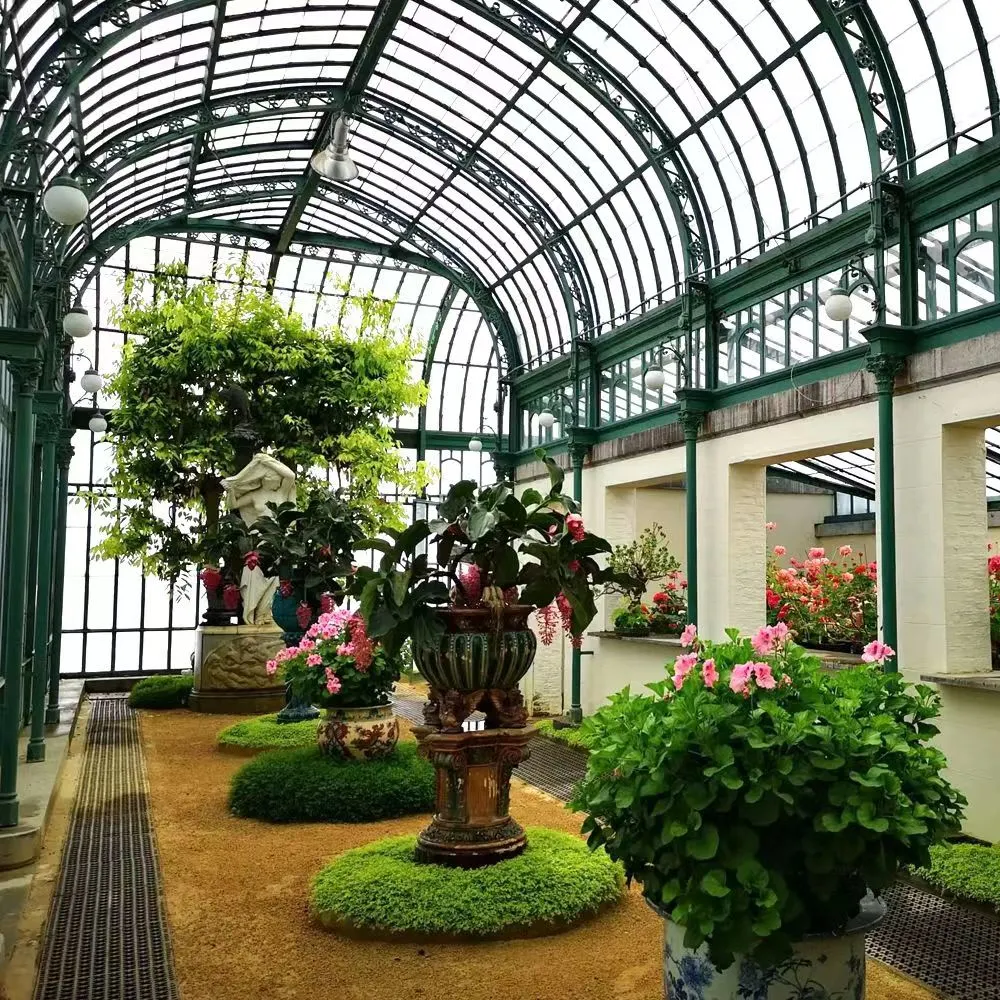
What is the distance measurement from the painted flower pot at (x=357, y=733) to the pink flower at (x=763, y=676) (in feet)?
17.8

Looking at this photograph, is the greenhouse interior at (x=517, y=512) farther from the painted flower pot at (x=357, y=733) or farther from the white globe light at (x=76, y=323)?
the white globe light at (x=76, y=323)

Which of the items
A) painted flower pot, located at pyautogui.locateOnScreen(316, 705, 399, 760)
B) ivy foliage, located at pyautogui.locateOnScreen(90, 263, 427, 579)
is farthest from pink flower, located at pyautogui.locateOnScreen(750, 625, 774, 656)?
ivy foliage, located at pyautogui.locateOnScreen(90, 263, 427, 579)

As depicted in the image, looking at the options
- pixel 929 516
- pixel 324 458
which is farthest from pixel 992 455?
pixel 324 458

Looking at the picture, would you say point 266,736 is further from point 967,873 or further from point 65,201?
point 967,873

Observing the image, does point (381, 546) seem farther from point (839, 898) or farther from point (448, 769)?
point (839, 898)

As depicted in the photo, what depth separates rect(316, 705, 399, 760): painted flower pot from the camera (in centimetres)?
786

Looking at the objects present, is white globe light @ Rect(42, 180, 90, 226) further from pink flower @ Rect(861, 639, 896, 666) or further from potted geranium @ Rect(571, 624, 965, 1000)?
pink flower @ Rect(861, 639, 896, 666)

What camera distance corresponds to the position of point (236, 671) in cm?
1286

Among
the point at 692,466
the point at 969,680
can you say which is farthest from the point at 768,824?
the point at 692,466

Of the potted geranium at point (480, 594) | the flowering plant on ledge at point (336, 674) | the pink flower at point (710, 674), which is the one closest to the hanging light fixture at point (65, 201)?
the potted geranium at point (480, 594)

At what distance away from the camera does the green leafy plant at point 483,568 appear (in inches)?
211

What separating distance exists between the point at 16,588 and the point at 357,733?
2945 mm

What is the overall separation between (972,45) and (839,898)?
7081mm

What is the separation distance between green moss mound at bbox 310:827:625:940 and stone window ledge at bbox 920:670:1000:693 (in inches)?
121
